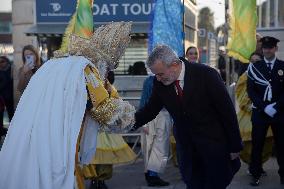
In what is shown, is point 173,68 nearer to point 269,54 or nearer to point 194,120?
point 194,120

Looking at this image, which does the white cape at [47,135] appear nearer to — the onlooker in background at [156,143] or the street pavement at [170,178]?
the onlooker in background at [156,143]

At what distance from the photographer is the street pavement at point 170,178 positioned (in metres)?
6.77

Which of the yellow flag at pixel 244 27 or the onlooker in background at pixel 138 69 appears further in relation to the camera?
the onlooker in background at pixel 138 69

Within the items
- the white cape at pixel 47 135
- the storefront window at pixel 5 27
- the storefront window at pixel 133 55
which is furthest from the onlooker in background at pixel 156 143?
the storefront window at pixel 5 27

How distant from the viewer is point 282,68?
21.7ft


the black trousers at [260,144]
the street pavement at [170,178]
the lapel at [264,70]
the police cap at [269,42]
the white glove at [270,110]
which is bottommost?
the street pavement at [170,178]

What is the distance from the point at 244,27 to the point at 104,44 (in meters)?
3.91

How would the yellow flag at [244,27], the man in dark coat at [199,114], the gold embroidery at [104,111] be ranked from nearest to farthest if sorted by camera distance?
the gold embroidery at [104,111] < the man in dark coat at [199,114] < the yellow flag at [244,27]

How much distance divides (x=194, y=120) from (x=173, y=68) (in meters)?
0.46

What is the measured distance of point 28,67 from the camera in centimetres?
679

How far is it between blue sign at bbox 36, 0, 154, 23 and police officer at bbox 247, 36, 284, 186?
13.0 feet

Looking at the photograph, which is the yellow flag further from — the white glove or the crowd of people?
the crowd of people

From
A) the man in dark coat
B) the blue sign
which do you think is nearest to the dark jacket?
the man in dark coat

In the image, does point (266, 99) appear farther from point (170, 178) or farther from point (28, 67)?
point (28, 67)
